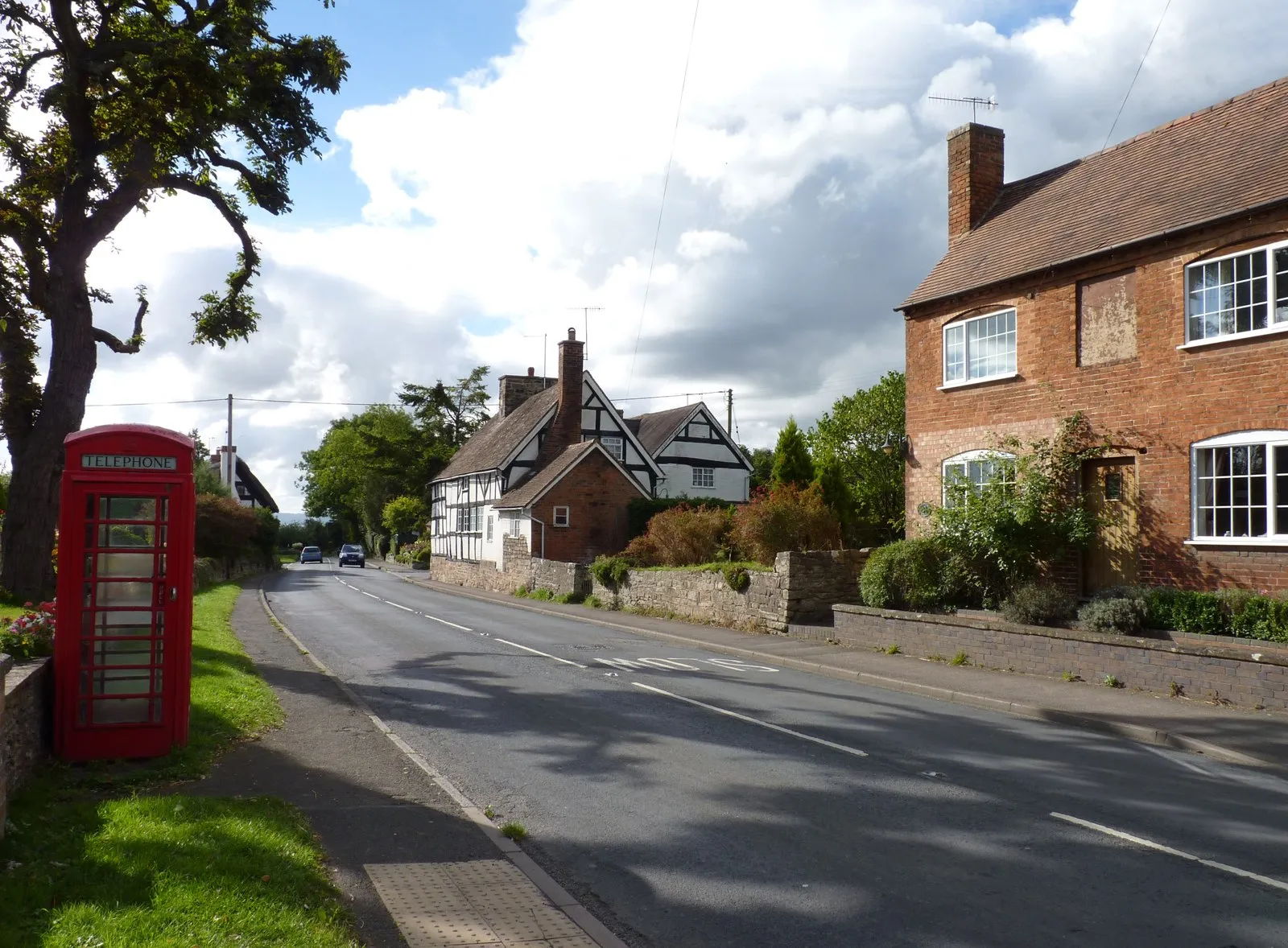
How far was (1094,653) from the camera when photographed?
1381 centimetres

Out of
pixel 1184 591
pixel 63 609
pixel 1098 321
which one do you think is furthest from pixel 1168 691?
pixel 63 609

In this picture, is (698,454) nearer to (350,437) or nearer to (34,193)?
(34,193)

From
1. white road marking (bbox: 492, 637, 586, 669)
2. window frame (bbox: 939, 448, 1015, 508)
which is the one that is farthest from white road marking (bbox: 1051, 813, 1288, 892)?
window frame (bbox: 939, 448, 1015, 508)

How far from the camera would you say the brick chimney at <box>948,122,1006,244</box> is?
907 inches

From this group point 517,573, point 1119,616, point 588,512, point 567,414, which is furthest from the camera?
point 567,414

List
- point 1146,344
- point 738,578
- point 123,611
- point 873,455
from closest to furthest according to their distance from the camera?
1. point 123,611
2. point 1146,344
3. point 738,578
4. point 873,455

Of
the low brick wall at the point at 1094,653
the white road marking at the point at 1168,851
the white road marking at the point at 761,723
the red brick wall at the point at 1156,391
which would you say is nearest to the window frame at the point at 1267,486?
the red brick wall at the point at 1156,391

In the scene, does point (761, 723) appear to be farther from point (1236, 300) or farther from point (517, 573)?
point (517, 573)

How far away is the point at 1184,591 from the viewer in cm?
1444

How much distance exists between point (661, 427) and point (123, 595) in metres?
50.3

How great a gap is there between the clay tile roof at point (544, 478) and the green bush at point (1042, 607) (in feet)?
83.4

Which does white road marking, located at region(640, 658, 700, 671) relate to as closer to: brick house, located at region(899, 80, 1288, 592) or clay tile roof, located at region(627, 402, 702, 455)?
brick house, located at region(899, 80, 1288, 592)

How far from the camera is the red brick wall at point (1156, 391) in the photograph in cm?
1516

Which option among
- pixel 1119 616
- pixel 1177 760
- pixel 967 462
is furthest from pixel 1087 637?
pixel 967 462
